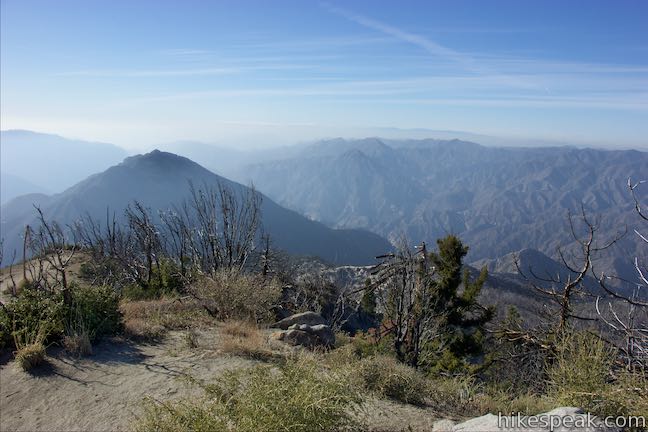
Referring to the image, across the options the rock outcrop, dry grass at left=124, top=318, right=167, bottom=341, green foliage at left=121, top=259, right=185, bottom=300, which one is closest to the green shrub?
dry grass at left=124, top=318, right=167, bottom=341

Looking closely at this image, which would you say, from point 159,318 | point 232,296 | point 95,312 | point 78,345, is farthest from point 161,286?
point 78,345

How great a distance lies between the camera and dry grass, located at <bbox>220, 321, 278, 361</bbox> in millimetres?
7984

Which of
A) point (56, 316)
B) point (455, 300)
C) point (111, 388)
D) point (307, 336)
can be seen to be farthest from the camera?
point (455, 300)

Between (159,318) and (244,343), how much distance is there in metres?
3.25

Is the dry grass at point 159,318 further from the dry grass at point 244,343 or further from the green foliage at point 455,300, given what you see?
the green foliage at point 455,300

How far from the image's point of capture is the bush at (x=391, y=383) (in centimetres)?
633

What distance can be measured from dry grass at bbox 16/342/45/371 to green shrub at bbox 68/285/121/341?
0.82 meters

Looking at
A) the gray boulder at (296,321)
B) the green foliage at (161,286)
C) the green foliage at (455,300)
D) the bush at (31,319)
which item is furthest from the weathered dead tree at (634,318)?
the green foliage at (455,300)

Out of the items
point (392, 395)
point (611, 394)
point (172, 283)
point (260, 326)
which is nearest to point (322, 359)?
point (392, 395)

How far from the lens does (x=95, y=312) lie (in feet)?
29.2

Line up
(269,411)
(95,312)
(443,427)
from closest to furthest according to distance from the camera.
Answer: (269,411)
(443,427)
(95,312)

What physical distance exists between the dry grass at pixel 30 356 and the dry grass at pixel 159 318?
182 cm

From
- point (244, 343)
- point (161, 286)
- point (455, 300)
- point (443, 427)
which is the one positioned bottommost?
point (455, 300)

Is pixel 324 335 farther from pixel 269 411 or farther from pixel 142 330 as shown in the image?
pixel 269 411
